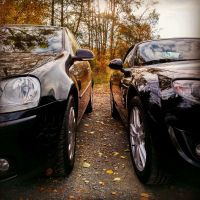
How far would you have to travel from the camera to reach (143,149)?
8.89ft

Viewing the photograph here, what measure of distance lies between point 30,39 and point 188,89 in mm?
2278

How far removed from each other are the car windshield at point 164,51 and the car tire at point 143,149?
35.3 inches

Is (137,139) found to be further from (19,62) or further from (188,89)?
(19,62)

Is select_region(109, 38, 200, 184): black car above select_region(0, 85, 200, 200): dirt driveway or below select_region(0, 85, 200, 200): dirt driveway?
above

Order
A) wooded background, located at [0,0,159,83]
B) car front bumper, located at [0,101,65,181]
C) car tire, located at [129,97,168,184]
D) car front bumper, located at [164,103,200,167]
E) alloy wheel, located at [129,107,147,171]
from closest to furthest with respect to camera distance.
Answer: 1. car front bumper, located at [164,103,200,167]
2. car front bumper, located at [0,101,65,181]
3. car tire, located at [129,97,168,184]
4. alloy wheel, located at [129,107,147,171]
5. wooded background, located at [0,0,159,83]

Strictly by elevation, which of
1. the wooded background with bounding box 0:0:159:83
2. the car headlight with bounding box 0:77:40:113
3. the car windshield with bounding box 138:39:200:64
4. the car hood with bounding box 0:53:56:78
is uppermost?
the wooded background with bounding box 0:0:159:83

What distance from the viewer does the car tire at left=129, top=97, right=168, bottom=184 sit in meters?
2.40

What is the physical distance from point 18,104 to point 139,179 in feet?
4.28

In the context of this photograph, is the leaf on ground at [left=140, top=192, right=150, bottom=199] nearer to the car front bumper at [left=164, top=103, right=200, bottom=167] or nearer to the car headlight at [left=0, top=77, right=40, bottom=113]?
the car front bumper at [left=164, top=103, right=200, bottom=167]

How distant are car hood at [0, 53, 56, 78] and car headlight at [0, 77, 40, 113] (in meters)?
0.08

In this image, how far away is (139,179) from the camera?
2.80 metres

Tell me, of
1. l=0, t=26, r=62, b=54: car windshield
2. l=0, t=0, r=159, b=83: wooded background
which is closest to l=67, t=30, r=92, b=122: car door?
l=0, t=26, r=62, b=54: car windshield

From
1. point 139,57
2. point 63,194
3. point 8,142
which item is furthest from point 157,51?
point 8,142

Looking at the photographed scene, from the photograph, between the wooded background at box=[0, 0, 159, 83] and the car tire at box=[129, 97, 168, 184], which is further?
the wooded background at box=[0, 0, 159, 83]
